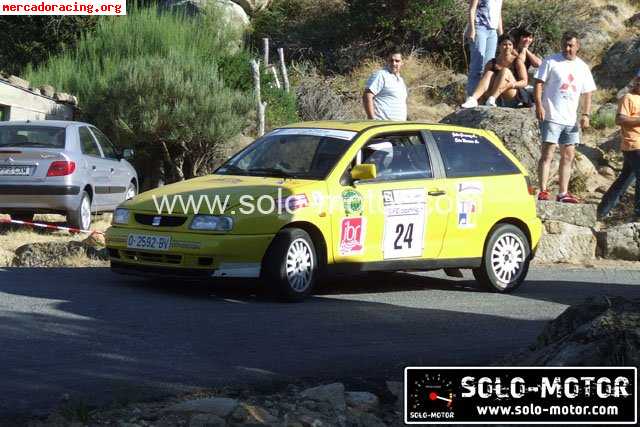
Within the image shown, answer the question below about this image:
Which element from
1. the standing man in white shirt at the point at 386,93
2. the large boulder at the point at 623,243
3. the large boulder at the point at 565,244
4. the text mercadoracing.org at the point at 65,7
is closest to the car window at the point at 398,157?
the standing man in white shirt at the point at 386,93

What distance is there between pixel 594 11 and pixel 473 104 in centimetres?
1850

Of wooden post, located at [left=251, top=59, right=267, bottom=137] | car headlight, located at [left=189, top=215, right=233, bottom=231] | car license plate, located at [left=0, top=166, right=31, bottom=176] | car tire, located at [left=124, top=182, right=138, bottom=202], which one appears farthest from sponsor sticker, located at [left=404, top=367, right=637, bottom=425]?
wooden post, located at [left=251, top=59, right=267, bottom=137]

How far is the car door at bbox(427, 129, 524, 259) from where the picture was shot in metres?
11.6

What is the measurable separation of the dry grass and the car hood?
2.96 m

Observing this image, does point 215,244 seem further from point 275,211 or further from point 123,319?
point 123,319

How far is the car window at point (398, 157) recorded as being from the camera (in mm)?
11219

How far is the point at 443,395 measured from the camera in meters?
6.08

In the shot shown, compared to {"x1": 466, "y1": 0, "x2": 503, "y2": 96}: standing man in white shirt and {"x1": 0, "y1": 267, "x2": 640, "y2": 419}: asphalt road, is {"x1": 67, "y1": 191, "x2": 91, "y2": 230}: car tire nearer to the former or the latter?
{"x1": 0, "y1": 267, "x2": 640, "y2": 419}: asphalt road

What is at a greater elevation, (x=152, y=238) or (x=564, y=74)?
(x=564, y=74)

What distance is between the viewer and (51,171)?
1648cm

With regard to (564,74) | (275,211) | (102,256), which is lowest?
(102,256)

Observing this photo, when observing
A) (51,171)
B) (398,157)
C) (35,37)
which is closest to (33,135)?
(51,171)

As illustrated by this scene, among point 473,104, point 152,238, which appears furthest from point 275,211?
point 473,104

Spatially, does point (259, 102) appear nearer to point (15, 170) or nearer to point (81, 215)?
point (81, 215)
